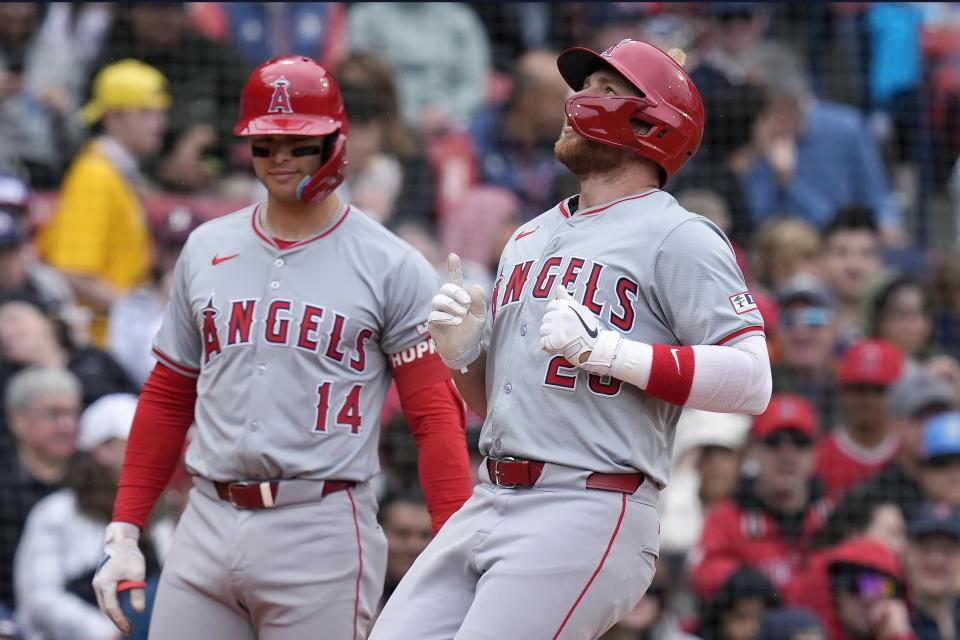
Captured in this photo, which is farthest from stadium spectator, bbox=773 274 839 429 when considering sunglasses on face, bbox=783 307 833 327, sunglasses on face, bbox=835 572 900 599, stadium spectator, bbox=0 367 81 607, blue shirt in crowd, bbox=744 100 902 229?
stadium spectator, bbox=0 367 81 607

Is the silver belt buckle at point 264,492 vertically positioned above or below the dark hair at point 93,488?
above

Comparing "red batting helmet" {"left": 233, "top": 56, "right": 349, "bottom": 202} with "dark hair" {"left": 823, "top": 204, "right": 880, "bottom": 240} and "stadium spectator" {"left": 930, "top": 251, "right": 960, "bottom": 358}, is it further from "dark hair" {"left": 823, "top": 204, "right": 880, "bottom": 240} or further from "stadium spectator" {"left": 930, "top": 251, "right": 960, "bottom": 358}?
"stadium spectator" {"left": 930, "top": 251, "right": 960, "bottom": 358}

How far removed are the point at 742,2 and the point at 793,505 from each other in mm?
2753

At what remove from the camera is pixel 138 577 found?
12.2ft

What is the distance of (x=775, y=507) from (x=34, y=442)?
2.83 metres

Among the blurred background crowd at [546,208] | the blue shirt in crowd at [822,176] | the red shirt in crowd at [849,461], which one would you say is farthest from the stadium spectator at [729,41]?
the red shirt in crowd at [849,461]

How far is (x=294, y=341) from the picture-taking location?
365 centimetres

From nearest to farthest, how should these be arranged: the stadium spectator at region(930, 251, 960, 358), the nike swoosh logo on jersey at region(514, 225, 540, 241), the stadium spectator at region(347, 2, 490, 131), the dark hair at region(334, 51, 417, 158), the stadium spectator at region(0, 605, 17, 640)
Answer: the nike swoosh logo on jersey at region(514, 225, 540, 241)
the stadium spectator at region(0, 605, 17, 640)
the dark hair at region(334, 51, 417, 158)
the stadium spectator at region(930, 251, 960, 358)
the stadium spectator at region(347, 2, 490, 131)

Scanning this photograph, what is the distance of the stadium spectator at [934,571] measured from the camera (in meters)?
5.87

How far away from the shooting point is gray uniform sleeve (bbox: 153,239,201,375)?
382 centimetres

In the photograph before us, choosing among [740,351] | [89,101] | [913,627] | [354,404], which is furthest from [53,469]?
[740,351]

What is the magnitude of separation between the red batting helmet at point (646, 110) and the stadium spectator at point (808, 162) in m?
4.46

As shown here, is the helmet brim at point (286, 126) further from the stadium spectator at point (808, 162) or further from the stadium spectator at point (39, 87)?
the stadium spectator at point (808, 162)

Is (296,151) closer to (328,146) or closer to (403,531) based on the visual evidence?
(328,146)
